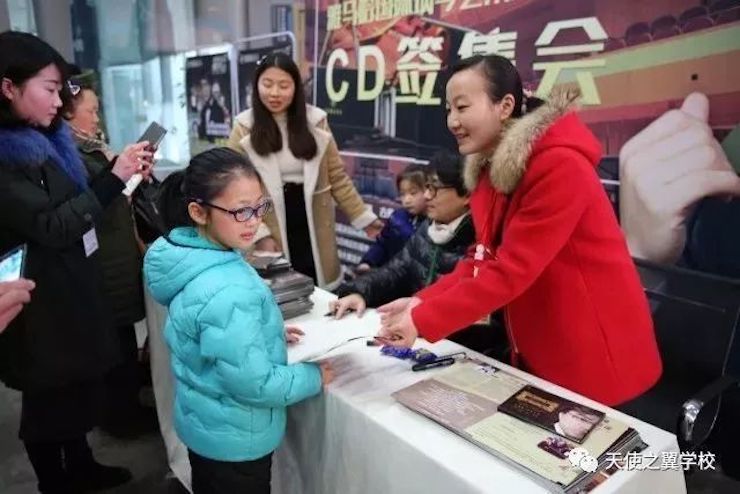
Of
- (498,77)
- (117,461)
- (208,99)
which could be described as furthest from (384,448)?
(208,99)

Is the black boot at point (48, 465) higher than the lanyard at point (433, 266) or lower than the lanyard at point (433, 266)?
lower

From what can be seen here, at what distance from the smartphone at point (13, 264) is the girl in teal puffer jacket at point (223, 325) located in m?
0.46

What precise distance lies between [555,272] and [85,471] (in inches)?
68.0

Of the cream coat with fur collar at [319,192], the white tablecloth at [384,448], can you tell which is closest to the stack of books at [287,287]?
the white tablecloth at [384,448]

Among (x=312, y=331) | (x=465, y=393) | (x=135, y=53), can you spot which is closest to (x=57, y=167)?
(x=312, y=331)

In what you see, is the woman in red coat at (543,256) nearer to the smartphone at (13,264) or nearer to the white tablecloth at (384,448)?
the white tablecloth at (384,448)

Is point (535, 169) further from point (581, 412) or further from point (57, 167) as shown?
point (57, 167)

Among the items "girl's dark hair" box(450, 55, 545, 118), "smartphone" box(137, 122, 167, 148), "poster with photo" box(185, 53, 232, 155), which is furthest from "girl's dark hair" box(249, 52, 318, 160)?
"poster with photo" box(185, 53, 232, 155)

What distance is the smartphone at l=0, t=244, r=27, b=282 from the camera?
1416 mm

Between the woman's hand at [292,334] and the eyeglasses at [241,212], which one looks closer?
the eyeglasses at [241,212]

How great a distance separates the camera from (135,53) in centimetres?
459

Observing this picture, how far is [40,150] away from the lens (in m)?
1.60

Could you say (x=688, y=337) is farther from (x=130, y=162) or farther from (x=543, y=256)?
(x=130, y=162)

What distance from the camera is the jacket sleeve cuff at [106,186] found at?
1715 mm
